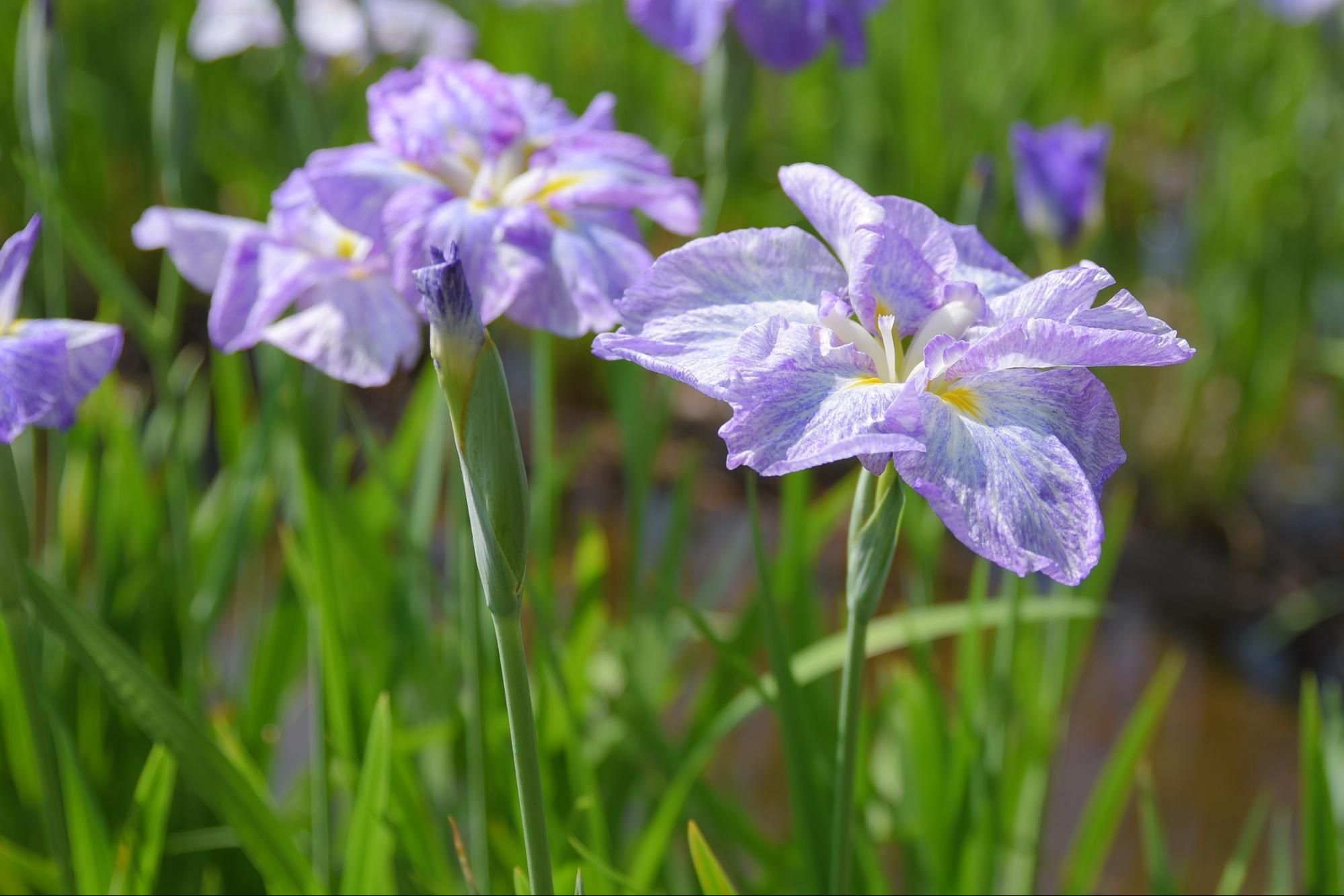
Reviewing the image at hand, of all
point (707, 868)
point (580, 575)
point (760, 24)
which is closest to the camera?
point (707, 868)

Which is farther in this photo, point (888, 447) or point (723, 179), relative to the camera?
point (723, 179)

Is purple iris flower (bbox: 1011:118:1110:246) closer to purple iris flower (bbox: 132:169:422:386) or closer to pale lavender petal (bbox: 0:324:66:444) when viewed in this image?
purple iris flower (bbox: 132:169:422:386)

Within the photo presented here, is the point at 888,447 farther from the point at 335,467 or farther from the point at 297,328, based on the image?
the point at 335,467

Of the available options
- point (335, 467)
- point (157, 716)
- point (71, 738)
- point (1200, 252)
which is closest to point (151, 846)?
point (71, 738)

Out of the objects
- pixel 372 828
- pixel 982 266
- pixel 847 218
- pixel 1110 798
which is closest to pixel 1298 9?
pixel 1110 798

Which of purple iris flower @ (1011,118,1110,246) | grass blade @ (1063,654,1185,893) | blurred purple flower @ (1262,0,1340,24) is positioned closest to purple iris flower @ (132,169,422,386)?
purple iris flower @ (1011,118,1110,246)

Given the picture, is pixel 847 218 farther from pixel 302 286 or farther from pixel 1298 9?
pixel 1298 9
